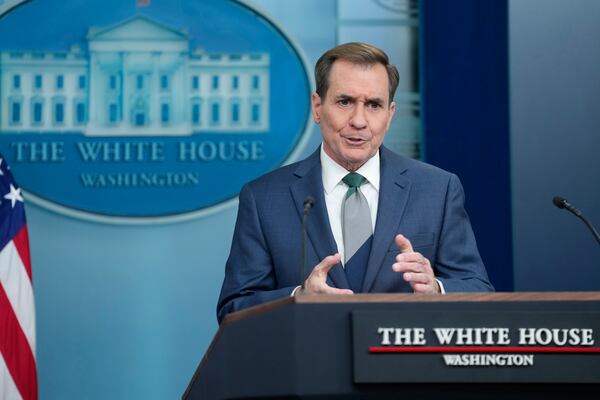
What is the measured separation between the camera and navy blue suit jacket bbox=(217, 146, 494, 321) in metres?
2.77

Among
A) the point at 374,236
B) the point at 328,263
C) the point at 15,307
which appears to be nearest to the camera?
the point at 328,263

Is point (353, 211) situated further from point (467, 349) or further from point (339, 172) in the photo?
point (467, 349)

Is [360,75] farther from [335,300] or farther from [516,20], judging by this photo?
[516,20]

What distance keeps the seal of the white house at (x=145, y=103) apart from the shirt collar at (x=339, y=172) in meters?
1.50

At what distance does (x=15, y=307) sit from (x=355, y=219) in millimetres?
1560

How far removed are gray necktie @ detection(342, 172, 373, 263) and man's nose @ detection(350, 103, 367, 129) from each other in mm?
147

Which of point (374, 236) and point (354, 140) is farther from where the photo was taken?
point (354, 140)

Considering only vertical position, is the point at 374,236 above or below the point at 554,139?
below

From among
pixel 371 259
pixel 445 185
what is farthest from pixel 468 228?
pixel 371 259

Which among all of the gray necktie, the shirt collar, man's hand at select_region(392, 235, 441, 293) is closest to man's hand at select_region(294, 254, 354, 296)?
man's hand at select_region(392, 235, 441, 293)

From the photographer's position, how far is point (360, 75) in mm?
2898

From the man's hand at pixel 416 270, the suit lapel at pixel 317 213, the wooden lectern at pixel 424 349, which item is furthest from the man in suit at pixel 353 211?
the wooden lectern at pixel 424 349

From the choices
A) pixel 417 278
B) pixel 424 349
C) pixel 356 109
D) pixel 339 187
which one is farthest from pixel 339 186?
pixel 424 349

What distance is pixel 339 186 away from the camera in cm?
295
